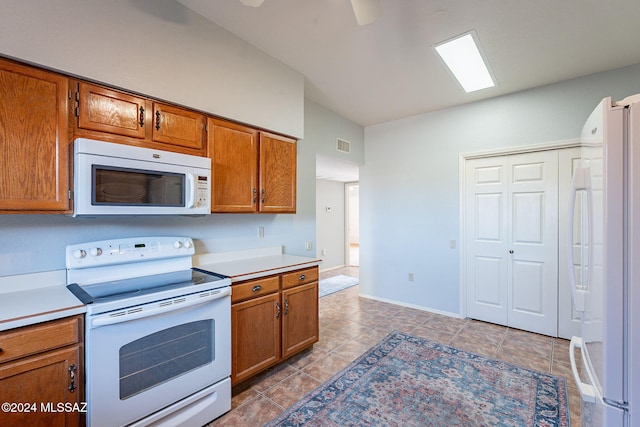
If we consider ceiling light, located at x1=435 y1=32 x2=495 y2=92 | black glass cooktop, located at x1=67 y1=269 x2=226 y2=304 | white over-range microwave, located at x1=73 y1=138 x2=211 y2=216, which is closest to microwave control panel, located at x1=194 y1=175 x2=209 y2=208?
white over-range microwave, located at x1=73 y1=138 x2=211 y2=216

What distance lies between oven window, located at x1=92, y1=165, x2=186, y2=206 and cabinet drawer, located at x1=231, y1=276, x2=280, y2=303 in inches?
29.2

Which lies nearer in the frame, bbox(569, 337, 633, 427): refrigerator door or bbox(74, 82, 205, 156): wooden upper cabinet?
bbox(569, 337, 633, 427): refrigerator door

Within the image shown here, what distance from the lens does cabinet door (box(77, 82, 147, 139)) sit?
5.36 feet

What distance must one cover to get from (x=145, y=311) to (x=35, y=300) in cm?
52

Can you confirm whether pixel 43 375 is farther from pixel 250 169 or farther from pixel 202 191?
pixel 250 169

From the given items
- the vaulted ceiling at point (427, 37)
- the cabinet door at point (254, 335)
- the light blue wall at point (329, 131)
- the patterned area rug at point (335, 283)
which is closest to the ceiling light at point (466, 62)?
the vaulted ceiling at point (427, 37)

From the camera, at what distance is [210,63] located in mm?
2211

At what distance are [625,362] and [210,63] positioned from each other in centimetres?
284

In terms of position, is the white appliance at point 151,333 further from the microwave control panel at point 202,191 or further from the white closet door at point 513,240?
the white closet door at point 513,240

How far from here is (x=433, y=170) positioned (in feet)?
13.0

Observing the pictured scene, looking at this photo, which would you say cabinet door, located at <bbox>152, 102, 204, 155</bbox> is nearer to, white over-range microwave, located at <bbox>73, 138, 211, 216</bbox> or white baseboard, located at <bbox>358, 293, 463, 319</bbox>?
white over-range microwave, located at <bbox>73, 138, 211, 216</bbox>

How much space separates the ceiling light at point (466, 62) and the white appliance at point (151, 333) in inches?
107

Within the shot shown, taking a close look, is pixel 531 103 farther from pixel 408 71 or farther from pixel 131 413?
pixel 131 413

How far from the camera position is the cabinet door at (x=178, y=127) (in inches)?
76.1
